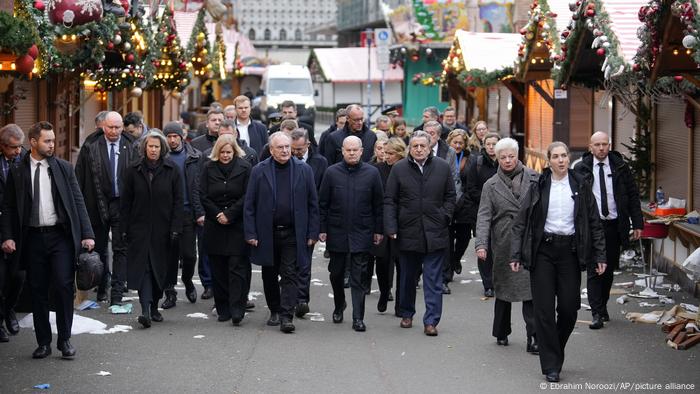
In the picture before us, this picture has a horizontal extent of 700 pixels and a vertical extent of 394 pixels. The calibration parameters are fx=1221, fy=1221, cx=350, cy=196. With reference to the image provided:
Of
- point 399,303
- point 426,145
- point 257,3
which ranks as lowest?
point 399,303

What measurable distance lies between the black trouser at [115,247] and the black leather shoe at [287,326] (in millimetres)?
2063

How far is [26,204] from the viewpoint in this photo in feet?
32.4

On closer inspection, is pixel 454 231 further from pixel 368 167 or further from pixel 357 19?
pixel 357 19

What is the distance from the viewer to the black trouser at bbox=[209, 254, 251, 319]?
38.8ft

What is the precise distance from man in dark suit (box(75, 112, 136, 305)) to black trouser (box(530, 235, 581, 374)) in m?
4.99

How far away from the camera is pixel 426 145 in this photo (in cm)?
1144

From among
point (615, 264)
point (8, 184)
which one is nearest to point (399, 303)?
point (615, 264)

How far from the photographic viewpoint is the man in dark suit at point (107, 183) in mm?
12625

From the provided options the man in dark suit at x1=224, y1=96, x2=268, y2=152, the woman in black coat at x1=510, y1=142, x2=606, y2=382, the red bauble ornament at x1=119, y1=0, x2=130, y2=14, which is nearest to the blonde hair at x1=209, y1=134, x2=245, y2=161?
the man in dark suit at x1=224, y1=96, x2=268, y2=152

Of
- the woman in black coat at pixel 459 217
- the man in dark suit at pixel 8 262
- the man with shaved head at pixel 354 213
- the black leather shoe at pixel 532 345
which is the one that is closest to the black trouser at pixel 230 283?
the man with shaved head at pixel 354 213

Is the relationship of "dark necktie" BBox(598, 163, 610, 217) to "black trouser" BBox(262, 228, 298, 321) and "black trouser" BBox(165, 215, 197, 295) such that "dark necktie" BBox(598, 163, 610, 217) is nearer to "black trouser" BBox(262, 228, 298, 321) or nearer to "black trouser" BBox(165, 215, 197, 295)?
"black trouser" BBox(262, 228, 298, 321)

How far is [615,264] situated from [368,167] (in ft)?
8.64

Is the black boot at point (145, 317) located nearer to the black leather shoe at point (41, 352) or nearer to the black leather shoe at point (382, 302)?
the black leather shoe at point (41, 352)

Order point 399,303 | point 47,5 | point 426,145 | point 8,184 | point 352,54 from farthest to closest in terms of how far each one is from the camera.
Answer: point 352,54
point 47,5
point 399,303
point 426,145
point 8,184
